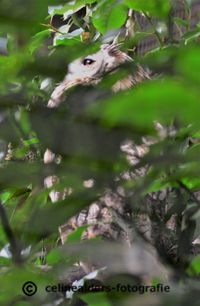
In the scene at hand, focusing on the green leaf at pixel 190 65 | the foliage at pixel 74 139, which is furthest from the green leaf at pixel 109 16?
the green leaf at pixel 190 65

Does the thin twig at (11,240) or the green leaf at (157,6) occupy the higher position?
the green leaf at (157,6)

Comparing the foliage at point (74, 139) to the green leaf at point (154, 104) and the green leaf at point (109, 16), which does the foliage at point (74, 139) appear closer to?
the green leaf at point (154, 104)

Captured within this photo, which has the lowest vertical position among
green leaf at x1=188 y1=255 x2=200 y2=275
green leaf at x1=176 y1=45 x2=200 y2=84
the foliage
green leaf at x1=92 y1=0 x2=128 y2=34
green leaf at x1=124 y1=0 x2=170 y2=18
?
green leaf at x1=188 y1=255 x2=200 y2=275

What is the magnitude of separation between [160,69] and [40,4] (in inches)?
3.3

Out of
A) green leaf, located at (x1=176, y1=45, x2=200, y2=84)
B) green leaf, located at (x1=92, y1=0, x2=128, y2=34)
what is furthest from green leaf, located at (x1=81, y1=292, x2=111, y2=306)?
green leaf, located at (x1=92, y1=0, x2=128, y2=34)

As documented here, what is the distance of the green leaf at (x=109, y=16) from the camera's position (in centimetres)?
86

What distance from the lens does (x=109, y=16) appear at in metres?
0.93

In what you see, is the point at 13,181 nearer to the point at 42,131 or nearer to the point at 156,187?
the point at 42,131

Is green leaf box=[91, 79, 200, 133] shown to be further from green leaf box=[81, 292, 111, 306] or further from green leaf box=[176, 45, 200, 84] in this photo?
green leaf box=[81, 292, 111, 306]

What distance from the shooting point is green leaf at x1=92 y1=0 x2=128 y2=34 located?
2.82ft

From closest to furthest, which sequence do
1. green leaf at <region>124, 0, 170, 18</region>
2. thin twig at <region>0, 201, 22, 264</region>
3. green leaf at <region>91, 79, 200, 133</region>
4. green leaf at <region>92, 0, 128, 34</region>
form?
green leaf at <region>91, 79, 200, 133</region>, thin twig at <region>0, 201, 22, 264</region>, green leaf at <region>124, 0, 170, 18</region>, green leaf at <region>92, 0, 128, 34</region>

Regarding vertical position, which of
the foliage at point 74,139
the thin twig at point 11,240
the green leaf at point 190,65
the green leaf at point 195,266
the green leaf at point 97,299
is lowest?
the green leaf at point 97,299

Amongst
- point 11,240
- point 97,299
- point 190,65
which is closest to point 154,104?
point 190,65

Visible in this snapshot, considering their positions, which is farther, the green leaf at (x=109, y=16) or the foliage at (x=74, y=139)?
the green leaf at (x=109, y=16)
